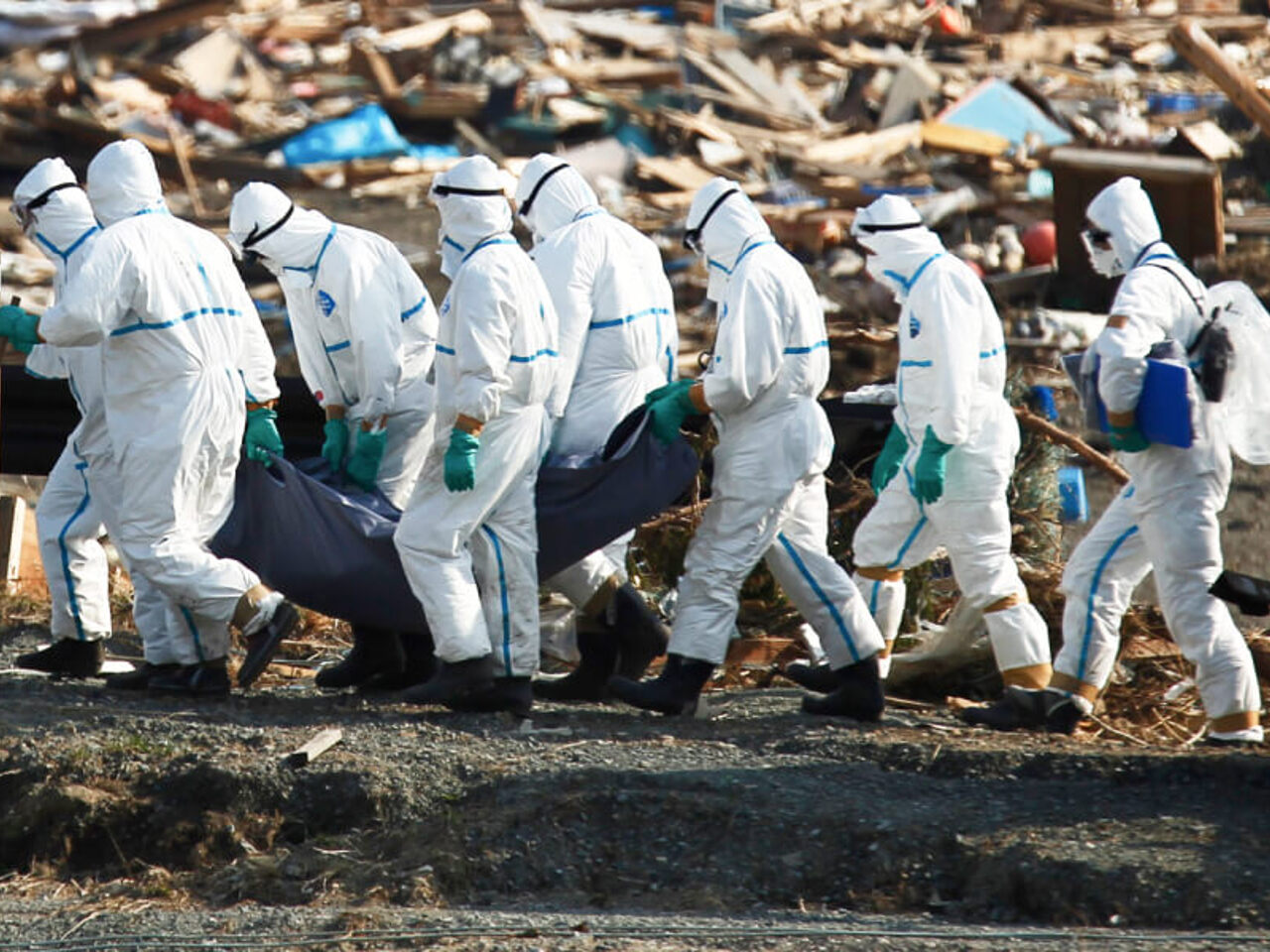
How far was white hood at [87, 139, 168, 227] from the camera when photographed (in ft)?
25.7

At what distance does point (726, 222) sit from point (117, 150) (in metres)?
2.32

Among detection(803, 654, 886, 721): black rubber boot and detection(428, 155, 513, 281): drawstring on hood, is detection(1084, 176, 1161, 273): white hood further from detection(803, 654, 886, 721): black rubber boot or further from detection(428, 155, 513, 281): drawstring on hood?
detection(428, 155, 513, 281): drawstring on hood

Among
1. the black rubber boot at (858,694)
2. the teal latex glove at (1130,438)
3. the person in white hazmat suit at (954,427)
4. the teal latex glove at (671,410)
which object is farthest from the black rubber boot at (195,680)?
the teal latex glove at (1130,438)

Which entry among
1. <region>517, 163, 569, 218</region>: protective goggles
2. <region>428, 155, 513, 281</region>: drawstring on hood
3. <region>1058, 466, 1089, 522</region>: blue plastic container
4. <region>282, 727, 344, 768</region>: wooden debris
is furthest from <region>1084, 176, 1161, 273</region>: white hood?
<region>282, 727, 344, 768</region>: wooden debris

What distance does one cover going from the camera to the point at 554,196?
8.66 metres

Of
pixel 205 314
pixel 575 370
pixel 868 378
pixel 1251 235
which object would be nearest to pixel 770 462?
pixel 575 370

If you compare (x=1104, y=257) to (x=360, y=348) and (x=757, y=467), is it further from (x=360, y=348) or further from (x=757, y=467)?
(x=360, y=348)

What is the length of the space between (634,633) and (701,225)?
1594 mm

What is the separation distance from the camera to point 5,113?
21250 mm

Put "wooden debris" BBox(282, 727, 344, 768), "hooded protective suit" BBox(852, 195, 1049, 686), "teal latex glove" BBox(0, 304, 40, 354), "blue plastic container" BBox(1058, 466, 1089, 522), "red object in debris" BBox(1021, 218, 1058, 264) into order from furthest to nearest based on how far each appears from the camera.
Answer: "red object in debris" BBox(1021, 218, 1058, 264), "blue plastic container" BBox(1058, 466, 1089, 522), "teal latex glove" BBox(0, 304, 40, 354), "hooded protective suit" BBox(852, 195, 1049, 686), "wooden debris" BBox(282, 727, 344, 768)

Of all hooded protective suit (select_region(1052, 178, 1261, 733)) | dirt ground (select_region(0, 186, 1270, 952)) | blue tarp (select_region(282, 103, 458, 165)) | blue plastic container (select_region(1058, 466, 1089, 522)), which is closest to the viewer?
dirt ground (select_region(0, 186, 1270, 952))

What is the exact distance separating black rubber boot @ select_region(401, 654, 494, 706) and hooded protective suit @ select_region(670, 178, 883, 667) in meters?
0.70

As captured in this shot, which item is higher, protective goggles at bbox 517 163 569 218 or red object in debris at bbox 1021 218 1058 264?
protective goggles at bbox 517 163 569 218

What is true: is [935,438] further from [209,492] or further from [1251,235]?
[1251,235]
